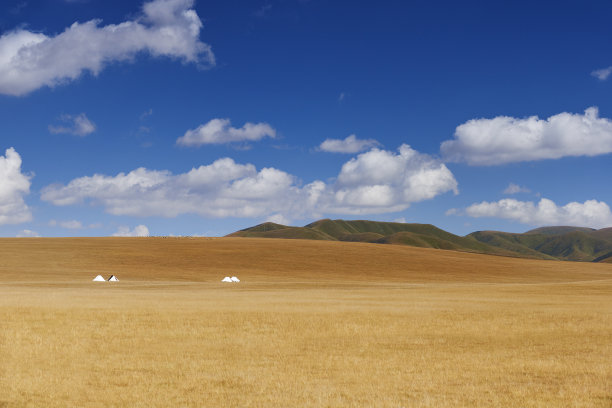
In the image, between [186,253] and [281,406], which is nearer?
[281,406]

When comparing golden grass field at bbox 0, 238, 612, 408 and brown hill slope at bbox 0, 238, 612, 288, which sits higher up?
brown hill slope at bbox 0, 238, 612, 288

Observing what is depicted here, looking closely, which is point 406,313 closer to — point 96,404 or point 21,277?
point 96,404

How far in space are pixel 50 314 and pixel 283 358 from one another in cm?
1528

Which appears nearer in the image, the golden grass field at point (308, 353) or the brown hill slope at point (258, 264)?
the golden grass field at point (308, 353)

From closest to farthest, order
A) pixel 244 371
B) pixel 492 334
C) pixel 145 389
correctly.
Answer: pixel 145 389, pixel 244 371, pixel 492 334

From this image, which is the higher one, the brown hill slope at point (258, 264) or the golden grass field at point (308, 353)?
the brown hill slope at point (258, 264)

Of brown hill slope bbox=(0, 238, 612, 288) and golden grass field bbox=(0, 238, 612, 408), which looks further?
brown hill slope bbox=(0, 238, 612, 288)

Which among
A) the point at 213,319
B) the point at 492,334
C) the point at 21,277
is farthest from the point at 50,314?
the point at 21,277

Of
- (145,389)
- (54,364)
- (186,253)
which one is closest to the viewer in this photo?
(145,389)

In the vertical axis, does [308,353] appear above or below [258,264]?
below

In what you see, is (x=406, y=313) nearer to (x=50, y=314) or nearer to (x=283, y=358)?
(x=283, y=358)

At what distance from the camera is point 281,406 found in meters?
16.5

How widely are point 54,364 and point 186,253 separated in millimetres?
89747

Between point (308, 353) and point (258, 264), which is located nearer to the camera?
point (308, 353)
